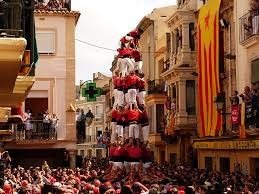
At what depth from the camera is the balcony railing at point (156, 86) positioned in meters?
46.8

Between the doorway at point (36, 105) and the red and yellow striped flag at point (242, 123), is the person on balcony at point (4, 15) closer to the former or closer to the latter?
the red and yellow striped flag at point (242, 123)

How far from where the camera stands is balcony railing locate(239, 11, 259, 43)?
2419 centimetres

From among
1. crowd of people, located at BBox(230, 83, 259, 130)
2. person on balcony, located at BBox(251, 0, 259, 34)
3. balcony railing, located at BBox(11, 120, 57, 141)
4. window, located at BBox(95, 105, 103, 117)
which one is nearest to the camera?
crowd of people, located at BBox(230, 83, 259, 130)

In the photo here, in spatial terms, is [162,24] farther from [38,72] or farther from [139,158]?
[139,158]

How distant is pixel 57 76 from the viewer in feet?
105

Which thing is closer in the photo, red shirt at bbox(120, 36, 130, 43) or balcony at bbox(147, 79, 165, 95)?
red shirt at bbox(120, 36, 130, 43)

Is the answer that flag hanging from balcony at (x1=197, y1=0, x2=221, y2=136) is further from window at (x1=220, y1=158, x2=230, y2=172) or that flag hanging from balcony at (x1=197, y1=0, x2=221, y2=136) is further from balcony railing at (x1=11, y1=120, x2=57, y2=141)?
balcony railing at (x1=11, y1=120, x2=57, y2=141)

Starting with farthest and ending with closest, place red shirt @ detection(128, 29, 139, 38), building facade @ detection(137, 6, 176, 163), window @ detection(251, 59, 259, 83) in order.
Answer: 1. building facade @ detection(137, 6, 176, 163)
2. red shirt @ detection(128, 29, 139, 38)
3. window @ detection(251, 59, 259, 83)

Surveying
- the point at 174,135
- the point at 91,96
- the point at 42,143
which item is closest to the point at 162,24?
the point at 174,135

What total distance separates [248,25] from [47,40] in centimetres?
1084

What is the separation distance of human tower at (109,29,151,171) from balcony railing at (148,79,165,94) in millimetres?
17613

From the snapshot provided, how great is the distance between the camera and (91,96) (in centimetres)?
3359

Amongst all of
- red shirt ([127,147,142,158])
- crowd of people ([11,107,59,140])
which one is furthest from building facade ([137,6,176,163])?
red shirt ([127,147,142,158])

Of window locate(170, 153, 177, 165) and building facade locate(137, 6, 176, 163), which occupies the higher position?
building facade locate(137, 6, 176, 163)
